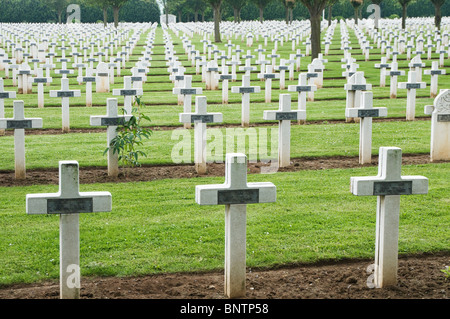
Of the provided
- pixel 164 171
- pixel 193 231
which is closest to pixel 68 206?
pixel 193 231

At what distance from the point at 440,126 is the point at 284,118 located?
244 centimetres

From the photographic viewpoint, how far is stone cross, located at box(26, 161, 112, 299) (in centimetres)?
495

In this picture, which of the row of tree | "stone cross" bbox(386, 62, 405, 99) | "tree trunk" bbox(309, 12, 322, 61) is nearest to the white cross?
"stone cross" bbox(386, 62, 405, 99)

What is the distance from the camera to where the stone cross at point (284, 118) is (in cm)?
1026

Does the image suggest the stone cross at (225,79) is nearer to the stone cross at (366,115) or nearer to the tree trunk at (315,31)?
the stone cross at (366,115)

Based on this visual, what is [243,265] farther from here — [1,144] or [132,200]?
[1,144]

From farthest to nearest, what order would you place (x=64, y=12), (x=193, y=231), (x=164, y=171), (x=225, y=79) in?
(x=64, y=12)
(x=225, y=79)
(x=164, y=171)
(x=193, y=231)

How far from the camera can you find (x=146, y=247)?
671 centimetres

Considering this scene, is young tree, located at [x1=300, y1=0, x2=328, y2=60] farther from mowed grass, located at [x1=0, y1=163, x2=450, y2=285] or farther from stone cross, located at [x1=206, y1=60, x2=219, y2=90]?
mowed grass, located at [x1=0, y1=163, x2=450, y2=285]

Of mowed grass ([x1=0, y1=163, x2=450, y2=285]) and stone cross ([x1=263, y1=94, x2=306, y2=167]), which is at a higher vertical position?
stone cross ([x1=263, y1=94, x2=306, y2=167])

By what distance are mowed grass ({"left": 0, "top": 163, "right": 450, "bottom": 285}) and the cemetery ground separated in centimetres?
1

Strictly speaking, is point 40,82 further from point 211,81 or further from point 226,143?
point 226,143

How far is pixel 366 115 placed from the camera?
34.9 feet
